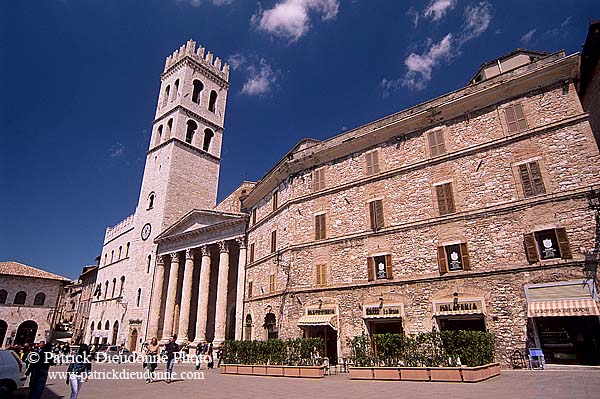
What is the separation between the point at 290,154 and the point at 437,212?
1088 centimetres

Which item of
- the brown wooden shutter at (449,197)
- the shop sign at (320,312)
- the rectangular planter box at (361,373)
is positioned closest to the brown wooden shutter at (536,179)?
the brown wooden shutter at (449,197)

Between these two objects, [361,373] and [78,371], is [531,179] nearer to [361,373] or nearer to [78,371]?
[361,373]

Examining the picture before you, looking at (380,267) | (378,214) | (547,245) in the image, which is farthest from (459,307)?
(378,214)

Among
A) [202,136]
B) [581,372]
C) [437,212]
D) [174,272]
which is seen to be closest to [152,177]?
[202,136]

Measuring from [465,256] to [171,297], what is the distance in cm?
2742

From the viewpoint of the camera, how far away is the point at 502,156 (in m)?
16.4

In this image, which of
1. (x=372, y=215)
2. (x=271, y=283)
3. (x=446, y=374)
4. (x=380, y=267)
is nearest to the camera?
(x=446, y=374)

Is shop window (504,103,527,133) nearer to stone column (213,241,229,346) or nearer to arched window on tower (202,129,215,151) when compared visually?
stone column (213,241,229,346)

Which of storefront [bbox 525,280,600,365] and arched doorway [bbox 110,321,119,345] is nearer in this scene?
storefront [bbox 525,280,600,365]

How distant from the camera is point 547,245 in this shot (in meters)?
14.4

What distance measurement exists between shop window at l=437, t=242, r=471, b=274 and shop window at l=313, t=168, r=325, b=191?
8320 mm

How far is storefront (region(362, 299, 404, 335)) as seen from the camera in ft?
56.9

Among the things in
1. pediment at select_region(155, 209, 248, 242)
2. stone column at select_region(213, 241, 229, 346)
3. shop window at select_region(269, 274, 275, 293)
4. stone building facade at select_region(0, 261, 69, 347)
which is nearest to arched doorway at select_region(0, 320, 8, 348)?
stone building facade at select_region(0, 261, 69, 347)

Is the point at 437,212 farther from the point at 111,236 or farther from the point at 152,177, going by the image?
the point at 111,236
